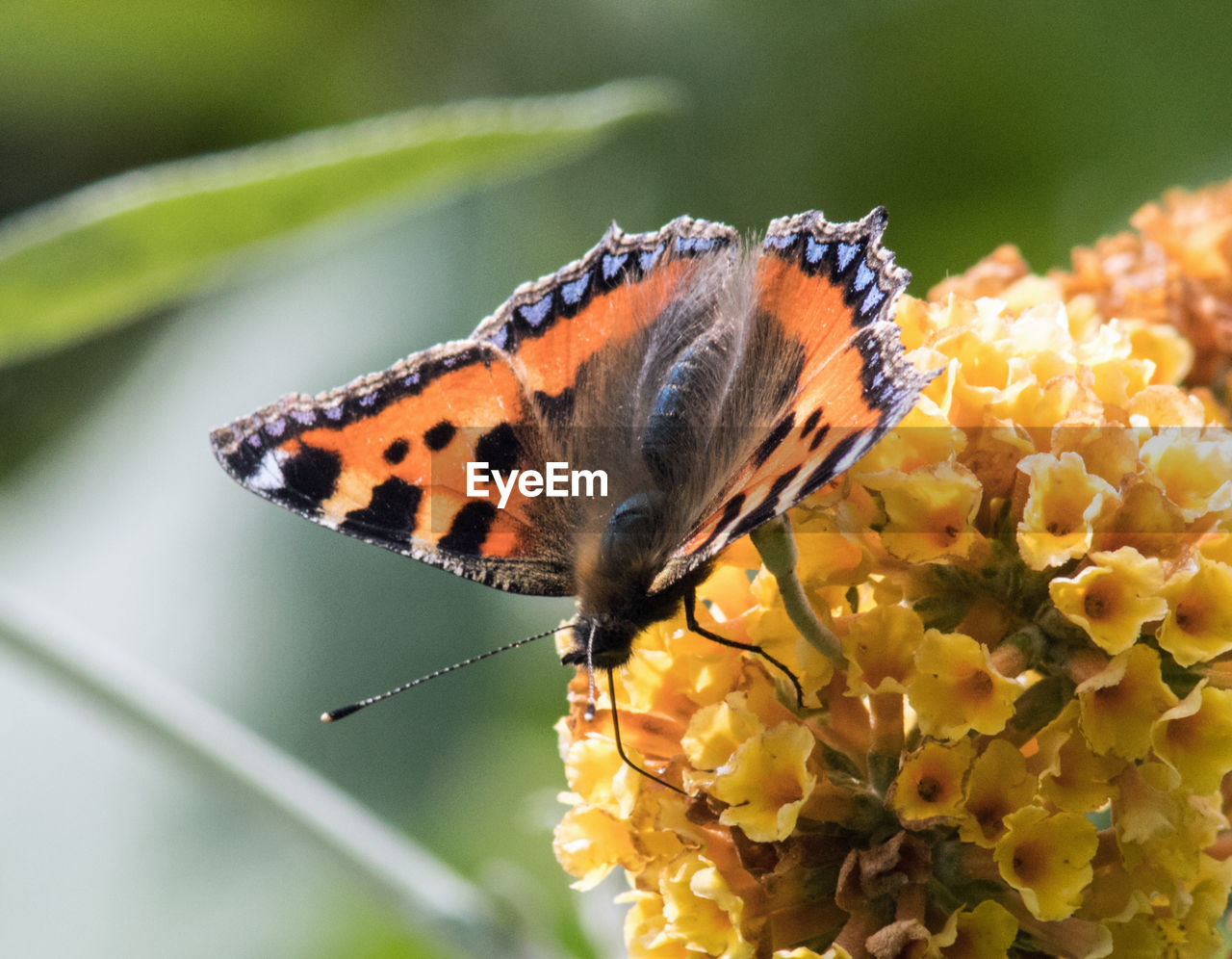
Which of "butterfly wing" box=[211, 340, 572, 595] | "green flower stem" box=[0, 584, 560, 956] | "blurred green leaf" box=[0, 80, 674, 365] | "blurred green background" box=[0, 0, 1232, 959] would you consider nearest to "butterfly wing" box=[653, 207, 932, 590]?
"butterfly wing" box=[211, 340, 572, 595]

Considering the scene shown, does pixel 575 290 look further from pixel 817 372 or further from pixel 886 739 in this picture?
pixel 886 739

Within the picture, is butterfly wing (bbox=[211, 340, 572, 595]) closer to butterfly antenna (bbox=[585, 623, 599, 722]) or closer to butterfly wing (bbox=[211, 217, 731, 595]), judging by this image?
butterfly wing (bbox=[211, 217, 731, 595])

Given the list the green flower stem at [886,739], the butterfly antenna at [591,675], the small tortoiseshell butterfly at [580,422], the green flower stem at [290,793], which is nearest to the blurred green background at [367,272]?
the green flower stem at [290,793]

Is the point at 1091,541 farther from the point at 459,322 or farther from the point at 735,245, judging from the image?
the point at 459,322

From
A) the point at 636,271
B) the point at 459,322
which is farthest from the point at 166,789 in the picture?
the point at 636,271

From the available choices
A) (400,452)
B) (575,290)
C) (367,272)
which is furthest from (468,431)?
(367,272)

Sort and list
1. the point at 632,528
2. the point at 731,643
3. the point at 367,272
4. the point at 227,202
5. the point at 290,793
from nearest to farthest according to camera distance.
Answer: the point at 731,643 → the point at 632,528 → the point at 227,202 → the point at 290,793 → the point at 367,272
